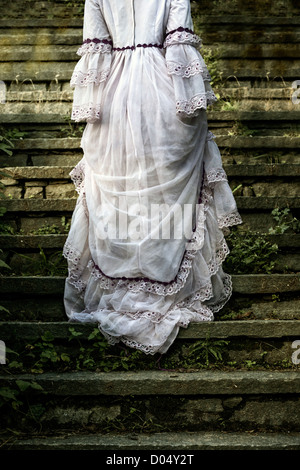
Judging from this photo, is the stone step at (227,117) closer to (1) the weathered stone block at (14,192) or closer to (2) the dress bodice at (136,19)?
(1) the weathered stone block at (14,192)

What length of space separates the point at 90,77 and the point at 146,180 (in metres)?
0.65

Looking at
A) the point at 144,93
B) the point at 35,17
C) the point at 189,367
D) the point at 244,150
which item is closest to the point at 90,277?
the point at 189,367

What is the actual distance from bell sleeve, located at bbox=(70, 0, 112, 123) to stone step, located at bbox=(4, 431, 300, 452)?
1698mm

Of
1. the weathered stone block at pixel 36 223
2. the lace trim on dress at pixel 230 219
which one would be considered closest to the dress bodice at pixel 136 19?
the lace trim on dress at pixel 230 219

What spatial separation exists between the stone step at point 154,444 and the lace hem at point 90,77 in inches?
73.4

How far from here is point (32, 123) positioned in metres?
4.99

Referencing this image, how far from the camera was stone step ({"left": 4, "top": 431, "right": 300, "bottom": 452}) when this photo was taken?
270 centimetres

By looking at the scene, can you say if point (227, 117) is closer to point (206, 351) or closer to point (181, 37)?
point (181, 37)

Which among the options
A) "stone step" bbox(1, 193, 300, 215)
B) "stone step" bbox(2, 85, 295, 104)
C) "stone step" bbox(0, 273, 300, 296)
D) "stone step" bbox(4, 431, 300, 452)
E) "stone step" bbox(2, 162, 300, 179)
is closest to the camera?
"stone step" bbox(4, 431, 300, 452)

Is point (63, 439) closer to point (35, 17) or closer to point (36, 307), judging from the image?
point (36, 307)

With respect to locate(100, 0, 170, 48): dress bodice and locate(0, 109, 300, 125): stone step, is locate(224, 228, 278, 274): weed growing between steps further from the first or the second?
locate(100, 0, 170, 48): dress bodice

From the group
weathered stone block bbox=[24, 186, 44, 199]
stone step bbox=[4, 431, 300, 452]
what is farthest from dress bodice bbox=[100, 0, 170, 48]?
stone step bbox=[4, 431, 300, 452]

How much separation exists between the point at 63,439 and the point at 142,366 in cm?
56

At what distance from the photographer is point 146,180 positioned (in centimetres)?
334
